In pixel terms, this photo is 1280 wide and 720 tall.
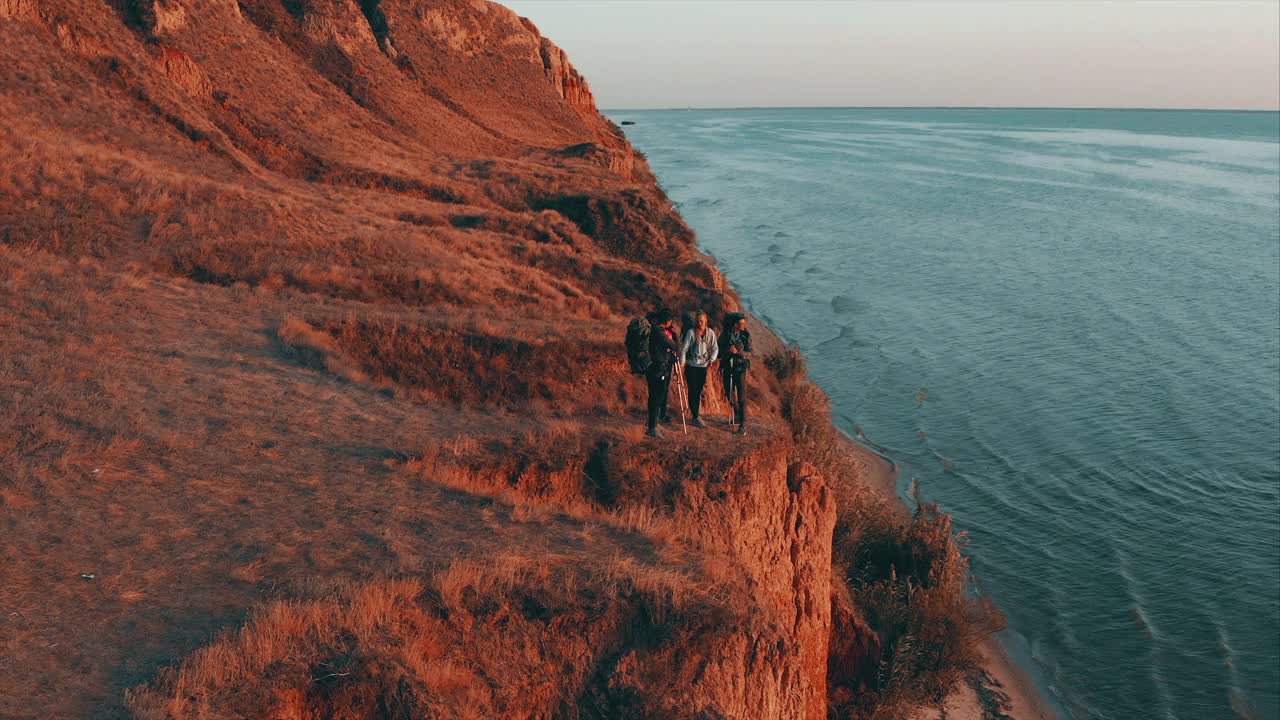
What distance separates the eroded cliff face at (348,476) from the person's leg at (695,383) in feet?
1.71

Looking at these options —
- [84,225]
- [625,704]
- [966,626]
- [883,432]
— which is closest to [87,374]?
[84,225]

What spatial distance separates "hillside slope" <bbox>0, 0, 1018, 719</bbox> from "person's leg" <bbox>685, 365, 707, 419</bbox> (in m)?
0.66

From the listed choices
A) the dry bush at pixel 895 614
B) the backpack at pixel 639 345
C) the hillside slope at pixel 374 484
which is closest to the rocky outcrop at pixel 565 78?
the hillside slope at pixel 374 484

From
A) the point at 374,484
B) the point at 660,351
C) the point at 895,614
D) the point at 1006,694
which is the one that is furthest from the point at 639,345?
the point at 1006,694

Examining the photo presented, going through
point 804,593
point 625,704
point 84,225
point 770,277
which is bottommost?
point 770,277

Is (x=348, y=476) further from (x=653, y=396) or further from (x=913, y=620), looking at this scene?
(x=913, y=620)

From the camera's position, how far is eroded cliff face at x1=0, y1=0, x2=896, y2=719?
789 centimetres

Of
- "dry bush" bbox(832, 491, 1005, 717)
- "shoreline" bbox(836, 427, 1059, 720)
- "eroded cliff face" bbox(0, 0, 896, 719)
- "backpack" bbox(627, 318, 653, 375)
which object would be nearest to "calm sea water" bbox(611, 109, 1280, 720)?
"shoreline" bbox(836, 427, 1059, 720)

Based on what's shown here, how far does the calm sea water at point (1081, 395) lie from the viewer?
16.8 m

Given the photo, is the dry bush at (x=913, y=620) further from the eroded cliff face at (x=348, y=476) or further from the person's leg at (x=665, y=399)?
the person's leg at (x=665, y=399)

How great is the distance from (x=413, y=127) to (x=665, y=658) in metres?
42.3

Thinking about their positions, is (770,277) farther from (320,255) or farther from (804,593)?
(804,593)

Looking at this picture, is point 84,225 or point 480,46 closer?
point 84,225

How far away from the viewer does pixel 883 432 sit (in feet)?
85.8
